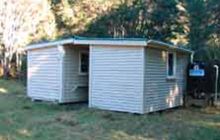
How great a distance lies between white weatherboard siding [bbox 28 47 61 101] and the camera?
15648 mm

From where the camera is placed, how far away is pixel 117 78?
14039mm

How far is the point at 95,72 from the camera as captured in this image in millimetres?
14672

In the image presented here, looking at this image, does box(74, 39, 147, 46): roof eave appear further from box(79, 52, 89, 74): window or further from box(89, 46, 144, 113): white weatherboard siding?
box(79, 52, 89, 74): window

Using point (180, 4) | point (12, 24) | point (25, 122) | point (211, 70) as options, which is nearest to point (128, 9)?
point (180, 4)

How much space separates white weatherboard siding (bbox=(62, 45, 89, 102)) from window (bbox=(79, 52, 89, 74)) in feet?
0.49

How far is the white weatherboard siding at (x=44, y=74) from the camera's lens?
15.6m

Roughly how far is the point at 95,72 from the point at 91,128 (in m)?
4.01

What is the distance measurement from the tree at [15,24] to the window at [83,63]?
40.6 feet

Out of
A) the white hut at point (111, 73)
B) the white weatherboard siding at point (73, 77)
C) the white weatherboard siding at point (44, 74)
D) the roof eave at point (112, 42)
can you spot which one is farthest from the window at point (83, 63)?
the roof eave at point (112, 42)

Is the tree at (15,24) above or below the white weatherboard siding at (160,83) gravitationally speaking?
above

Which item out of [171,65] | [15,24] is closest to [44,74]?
[171,65]

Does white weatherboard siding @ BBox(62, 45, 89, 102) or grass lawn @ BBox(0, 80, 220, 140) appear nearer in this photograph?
grass lawn @ BBox(0, 80, 220, 140)

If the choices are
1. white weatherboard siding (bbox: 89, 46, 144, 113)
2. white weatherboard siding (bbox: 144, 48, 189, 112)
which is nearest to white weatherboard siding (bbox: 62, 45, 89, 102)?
white weatherboard siding (bbox: 89, 46, 144, 113)

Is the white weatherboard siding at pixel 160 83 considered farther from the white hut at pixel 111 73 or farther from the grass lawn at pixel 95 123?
the grass lawn at pixel 95 123
